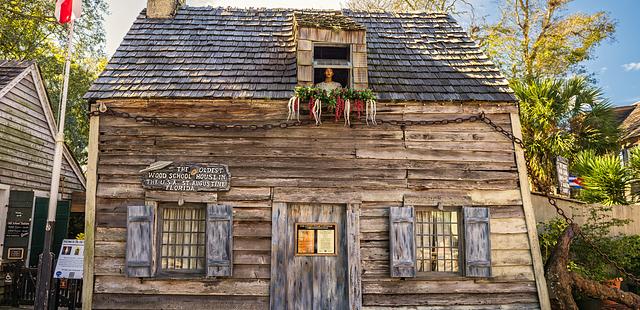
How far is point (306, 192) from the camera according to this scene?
7.44 meters

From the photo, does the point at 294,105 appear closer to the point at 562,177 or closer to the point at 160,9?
the point at 160,9

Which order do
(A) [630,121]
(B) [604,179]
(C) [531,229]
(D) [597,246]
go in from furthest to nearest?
(A) [630,121] < (B) [604,179] < (D) [597,246] < (C) [531,229]

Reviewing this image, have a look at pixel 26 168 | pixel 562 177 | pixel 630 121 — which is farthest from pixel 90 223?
pixel 630 121

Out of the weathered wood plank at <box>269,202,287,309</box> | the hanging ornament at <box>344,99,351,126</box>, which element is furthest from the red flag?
the hanging ornament at <box>344,99,351,126</box>

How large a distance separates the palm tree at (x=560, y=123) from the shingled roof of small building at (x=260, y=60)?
4283 mm

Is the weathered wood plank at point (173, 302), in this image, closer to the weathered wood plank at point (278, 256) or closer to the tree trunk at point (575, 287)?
the weathered wood plank at point (278, 256)

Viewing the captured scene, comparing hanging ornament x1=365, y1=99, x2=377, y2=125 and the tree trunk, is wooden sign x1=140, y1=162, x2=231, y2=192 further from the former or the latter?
the tree trunk

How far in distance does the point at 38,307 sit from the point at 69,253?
934 mm

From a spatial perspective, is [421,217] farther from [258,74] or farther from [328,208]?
[258,74]

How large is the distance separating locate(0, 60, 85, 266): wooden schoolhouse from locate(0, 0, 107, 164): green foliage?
652 cm

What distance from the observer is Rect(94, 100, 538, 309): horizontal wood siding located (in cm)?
725

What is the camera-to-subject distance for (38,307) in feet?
22.5

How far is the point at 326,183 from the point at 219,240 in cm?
193

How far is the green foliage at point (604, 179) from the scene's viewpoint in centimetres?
1070
